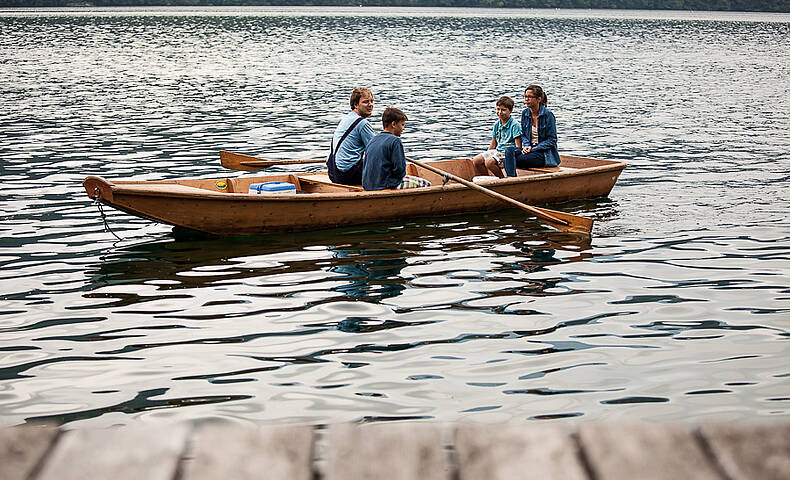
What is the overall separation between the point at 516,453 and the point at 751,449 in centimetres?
35

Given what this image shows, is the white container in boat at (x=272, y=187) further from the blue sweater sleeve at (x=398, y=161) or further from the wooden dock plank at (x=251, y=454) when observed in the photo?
the wooden dock plank at (x=251, y=454)

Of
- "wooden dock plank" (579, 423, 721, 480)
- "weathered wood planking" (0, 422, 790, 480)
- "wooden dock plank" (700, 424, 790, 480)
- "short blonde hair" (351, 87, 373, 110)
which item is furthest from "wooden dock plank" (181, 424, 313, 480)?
"short blonde hair" (351, 87, 373, 110)

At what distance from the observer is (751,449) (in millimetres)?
1347

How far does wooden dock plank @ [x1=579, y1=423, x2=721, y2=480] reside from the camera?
134 centimetres

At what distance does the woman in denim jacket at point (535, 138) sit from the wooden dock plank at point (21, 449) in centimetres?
1175

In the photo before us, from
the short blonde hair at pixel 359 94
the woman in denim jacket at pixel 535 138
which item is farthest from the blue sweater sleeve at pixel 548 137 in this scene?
the short blonde hair at pixel 359 94

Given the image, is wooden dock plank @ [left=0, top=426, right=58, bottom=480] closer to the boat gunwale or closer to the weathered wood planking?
the weathered wood planking

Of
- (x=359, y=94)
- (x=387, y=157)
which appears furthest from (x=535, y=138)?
(x=359, y=94)

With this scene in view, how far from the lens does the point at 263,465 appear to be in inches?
55.3

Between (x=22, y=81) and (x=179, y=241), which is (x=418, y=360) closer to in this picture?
(x=179, y=241)

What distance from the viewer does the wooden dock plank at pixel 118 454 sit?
4.44ft

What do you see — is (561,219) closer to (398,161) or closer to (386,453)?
(398,161)

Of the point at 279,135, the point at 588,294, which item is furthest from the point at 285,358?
the point at 279,135

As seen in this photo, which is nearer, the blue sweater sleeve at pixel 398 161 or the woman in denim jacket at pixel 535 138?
the blue sweater sleeve at pixel 398 161
